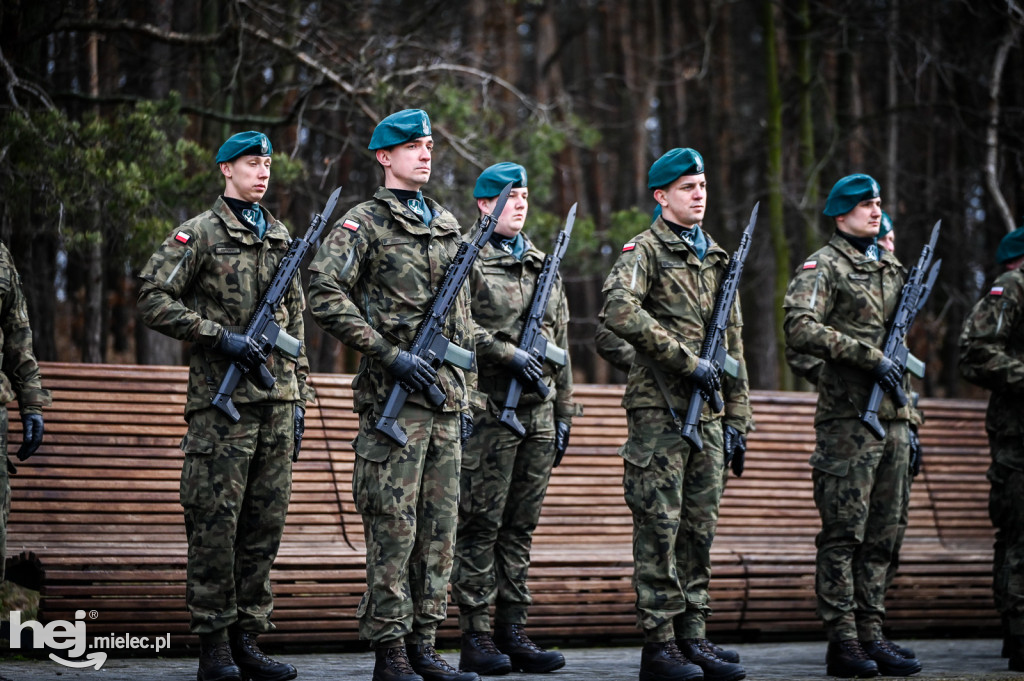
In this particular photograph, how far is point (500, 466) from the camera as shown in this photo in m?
6.39

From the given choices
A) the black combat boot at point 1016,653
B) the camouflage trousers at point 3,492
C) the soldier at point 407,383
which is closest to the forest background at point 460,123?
the camouflage trousers at point 3,492

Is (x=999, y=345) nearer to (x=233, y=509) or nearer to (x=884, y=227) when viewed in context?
(x=884, y=227)

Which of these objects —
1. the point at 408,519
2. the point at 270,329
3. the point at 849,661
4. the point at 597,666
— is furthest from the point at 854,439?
the point at 270,329

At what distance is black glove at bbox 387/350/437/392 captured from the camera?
5074 millimetres

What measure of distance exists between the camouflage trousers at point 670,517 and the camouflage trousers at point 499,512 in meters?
0.72

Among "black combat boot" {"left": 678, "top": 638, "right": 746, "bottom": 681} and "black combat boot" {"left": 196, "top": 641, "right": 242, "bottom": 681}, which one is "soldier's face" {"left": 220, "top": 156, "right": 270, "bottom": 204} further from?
"black combat boot" {"left": 678, "top": 638, "right": 746, "bottom": 681}

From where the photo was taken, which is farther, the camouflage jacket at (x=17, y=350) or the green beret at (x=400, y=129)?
the camouflage jacket at (x=17, y=350)

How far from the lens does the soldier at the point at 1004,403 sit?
6969mm

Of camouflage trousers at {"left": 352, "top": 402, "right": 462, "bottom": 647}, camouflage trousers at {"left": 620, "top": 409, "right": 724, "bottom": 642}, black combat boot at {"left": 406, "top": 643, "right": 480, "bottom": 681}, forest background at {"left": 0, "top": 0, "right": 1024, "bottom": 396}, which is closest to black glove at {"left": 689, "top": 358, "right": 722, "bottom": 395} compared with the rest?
camouflage trousers at {"left": 620, "top": 409, "right": 724, "bottom": 642}

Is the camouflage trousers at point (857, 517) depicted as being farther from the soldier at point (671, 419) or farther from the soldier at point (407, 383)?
the soldier at point (407, 383)

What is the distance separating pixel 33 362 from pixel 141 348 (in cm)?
626

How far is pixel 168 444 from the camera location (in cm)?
759

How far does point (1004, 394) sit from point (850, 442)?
1.38 metres

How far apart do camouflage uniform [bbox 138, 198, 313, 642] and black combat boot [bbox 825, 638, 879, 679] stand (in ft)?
9.38
